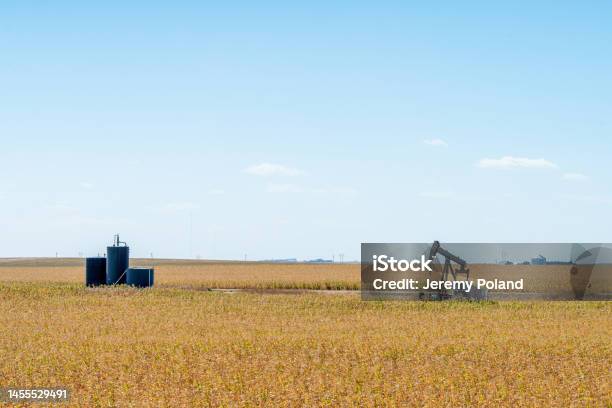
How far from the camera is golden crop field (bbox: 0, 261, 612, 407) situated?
659 inches

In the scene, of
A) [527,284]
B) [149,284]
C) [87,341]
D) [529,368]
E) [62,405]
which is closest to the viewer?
[62,405]

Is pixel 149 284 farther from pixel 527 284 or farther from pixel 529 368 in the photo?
pixel 529 368

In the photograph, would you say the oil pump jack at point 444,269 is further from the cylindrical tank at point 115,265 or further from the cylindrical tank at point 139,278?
the cylindrical tank at point 115,265

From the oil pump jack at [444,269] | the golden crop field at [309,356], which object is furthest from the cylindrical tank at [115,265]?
the oil pump jack at [444,269]

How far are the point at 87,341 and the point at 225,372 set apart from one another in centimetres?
712

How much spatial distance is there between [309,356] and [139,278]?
105 ft

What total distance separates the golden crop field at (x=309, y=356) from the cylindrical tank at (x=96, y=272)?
599 inches

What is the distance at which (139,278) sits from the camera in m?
51.8

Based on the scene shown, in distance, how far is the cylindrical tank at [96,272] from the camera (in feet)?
173

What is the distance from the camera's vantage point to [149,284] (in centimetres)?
5194

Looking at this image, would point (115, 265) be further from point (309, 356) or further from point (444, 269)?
point (309, 356)

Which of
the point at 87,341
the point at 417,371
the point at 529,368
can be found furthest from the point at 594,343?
the point at 87,341

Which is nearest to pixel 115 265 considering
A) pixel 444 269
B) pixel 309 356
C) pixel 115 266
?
pixel 115 266

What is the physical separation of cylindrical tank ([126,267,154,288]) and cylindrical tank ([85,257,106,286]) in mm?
2332
